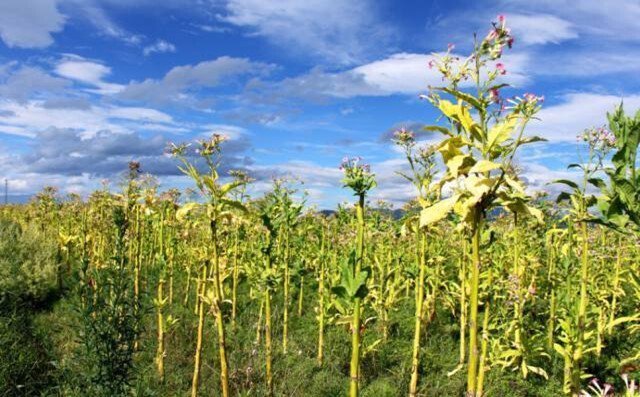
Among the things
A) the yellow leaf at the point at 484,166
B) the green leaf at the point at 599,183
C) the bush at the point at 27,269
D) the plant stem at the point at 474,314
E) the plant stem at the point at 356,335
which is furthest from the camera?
the bush at the point at 27,269

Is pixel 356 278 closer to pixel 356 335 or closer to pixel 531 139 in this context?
pixel 356 335

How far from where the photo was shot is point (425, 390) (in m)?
5.61

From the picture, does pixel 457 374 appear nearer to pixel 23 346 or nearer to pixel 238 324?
pixel 238 324

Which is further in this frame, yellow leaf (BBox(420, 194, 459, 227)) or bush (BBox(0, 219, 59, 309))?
bush (BBox(0, 219, 59, 309))

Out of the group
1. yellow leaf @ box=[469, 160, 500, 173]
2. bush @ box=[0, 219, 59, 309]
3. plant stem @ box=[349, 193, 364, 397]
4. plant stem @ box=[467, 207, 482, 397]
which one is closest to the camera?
yellow leaf @ box=[469, 160, 500, 173]

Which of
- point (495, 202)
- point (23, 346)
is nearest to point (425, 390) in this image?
point (495, 202)

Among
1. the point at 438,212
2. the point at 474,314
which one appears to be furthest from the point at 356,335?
the point at 438,212

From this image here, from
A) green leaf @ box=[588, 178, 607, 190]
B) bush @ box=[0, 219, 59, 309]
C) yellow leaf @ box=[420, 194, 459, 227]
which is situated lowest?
bush @ box=[0, 219, 59, 309]

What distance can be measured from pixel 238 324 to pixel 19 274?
16.4ft

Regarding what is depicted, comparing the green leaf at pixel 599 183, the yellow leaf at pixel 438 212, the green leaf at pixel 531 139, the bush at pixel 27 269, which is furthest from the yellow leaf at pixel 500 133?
the bush at pixel 27 269

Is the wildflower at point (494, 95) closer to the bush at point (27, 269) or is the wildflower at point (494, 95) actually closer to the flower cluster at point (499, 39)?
the flower cluster at point (499, 39)

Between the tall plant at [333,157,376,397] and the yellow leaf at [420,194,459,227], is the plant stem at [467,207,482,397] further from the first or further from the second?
the tall plant at [333,157,376,397]

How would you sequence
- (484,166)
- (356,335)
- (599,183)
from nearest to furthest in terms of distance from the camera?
(484,166) < (599,183) < (356,335)

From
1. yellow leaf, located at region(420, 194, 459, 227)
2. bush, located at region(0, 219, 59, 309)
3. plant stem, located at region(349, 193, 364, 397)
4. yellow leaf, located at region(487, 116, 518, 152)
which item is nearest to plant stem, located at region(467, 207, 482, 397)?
yellow leaf, located at region(420, 194, 459, 227)
